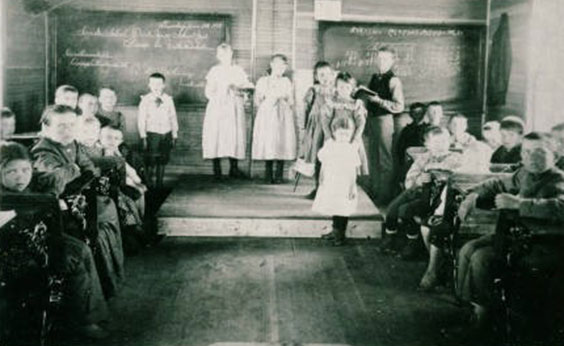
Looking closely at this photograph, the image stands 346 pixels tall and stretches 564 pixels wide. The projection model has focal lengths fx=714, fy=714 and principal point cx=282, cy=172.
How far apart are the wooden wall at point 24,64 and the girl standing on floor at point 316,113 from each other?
9.54ft

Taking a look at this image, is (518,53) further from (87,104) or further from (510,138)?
(87,104)

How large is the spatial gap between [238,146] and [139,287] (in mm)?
3376

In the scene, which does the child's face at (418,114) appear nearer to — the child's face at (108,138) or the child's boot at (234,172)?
the child's boot at (234,172)

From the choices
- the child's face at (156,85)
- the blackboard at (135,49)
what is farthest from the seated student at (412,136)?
the child's face at (156,85)

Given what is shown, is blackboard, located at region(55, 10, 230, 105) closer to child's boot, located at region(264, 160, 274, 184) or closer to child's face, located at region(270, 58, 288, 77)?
child's face, located at region(270, 58, 288, 77)

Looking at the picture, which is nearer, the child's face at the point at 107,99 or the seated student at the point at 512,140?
the seated student at the point at 512,140

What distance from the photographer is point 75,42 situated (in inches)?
321

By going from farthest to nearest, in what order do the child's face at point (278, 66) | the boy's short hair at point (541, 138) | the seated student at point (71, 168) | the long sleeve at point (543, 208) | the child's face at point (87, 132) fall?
the child's face at point (278, 66) → the child's face at point (87, 132) → the seated student at point (71, 168) → the boy's short hair at point (541, 138) → the long sleeve at point (543, 208)

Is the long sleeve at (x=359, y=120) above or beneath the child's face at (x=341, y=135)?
above

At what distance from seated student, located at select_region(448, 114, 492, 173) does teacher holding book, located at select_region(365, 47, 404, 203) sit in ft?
3.09

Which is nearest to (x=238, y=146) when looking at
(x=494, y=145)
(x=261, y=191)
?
(x=261, y=191)

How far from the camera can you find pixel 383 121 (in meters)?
7.47

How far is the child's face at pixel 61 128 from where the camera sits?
4.34 meters

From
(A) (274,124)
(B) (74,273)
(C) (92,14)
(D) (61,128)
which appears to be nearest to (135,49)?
(C) (92,14)
